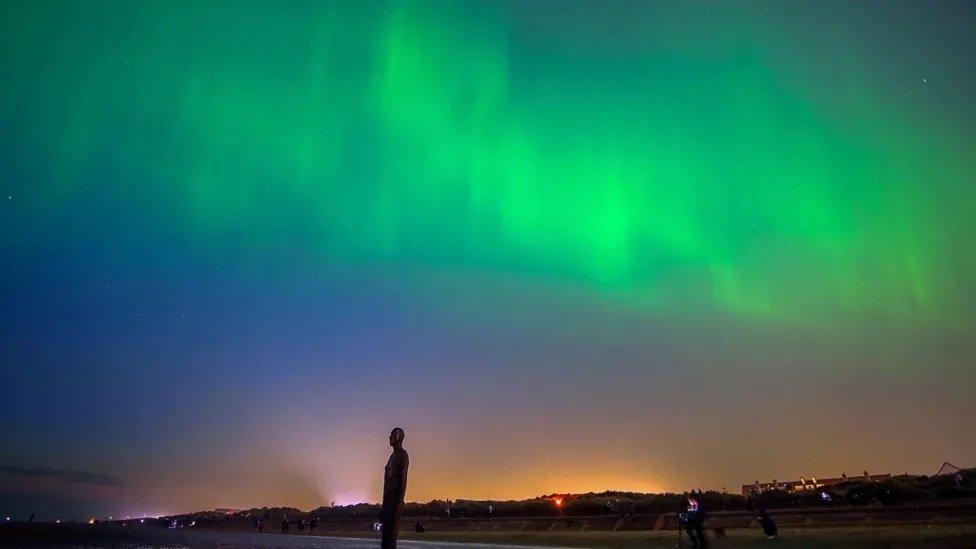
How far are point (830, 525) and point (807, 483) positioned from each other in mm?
78891

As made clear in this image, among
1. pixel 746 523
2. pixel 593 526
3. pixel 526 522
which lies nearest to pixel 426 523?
pixel 526 522

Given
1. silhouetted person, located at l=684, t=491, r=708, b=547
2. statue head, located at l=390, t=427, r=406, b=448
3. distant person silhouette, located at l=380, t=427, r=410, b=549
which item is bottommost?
silhouetted person, located at l=684, t=491, r=708, b=547

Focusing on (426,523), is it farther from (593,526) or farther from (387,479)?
(387,479)

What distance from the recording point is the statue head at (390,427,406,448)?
11492 millimetres

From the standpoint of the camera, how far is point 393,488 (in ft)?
36.5

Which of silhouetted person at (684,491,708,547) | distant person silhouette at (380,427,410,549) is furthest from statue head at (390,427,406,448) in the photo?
silhouetted person at (684,491,708,547)

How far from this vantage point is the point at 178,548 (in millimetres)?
28422

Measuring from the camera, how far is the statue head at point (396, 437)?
11492mm

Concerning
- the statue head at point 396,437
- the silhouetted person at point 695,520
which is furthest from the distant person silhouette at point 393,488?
the silhouetted person at point 695,520

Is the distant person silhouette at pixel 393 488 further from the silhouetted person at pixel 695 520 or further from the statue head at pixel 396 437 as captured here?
the silhouetted person at pixel 695 520

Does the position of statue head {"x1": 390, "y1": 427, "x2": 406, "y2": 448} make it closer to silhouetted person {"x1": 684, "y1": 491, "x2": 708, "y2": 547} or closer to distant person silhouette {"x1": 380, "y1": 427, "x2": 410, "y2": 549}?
distant person silhouette {"x1": 380, "y1": 427, "x2": 410, "y2": 549}

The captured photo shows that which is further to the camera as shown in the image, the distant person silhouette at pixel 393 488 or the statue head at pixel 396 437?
the statue head at pixel 396 437

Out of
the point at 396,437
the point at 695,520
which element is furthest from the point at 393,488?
the point at 695,520

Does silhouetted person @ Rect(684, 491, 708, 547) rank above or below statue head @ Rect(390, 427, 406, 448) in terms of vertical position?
below
